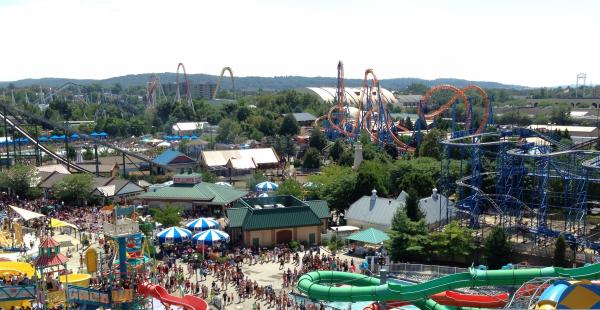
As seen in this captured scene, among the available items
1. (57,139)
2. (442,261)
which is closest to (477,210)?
(442,261)

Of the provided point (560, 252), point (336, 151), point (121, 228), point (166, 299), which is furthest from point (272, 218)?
point (336, 151)

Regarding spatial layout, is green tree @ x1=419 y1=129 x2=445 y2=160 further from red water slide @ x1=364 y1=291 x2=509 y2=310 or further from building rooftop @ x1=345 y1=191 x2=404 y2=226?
red water slide @ x1=364 y1=291 x2=509 y2=310

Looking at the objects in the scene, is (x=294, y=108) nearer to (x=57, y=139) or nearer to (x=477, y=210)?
(x=57, y=139)

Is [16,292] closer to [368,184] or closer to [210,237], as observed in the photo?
[210,237]

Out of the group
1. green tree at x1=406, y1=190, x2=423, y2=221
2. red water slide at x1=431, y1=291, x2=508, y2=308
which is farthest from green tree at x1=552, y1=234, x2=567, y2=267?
red water slide at x1=431, y1=291, x2=508, y2=308

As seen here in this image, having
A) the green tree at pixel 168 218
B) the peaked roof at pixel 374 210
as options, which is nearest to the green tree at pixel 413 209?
the peaked roof at pixel 374 210
